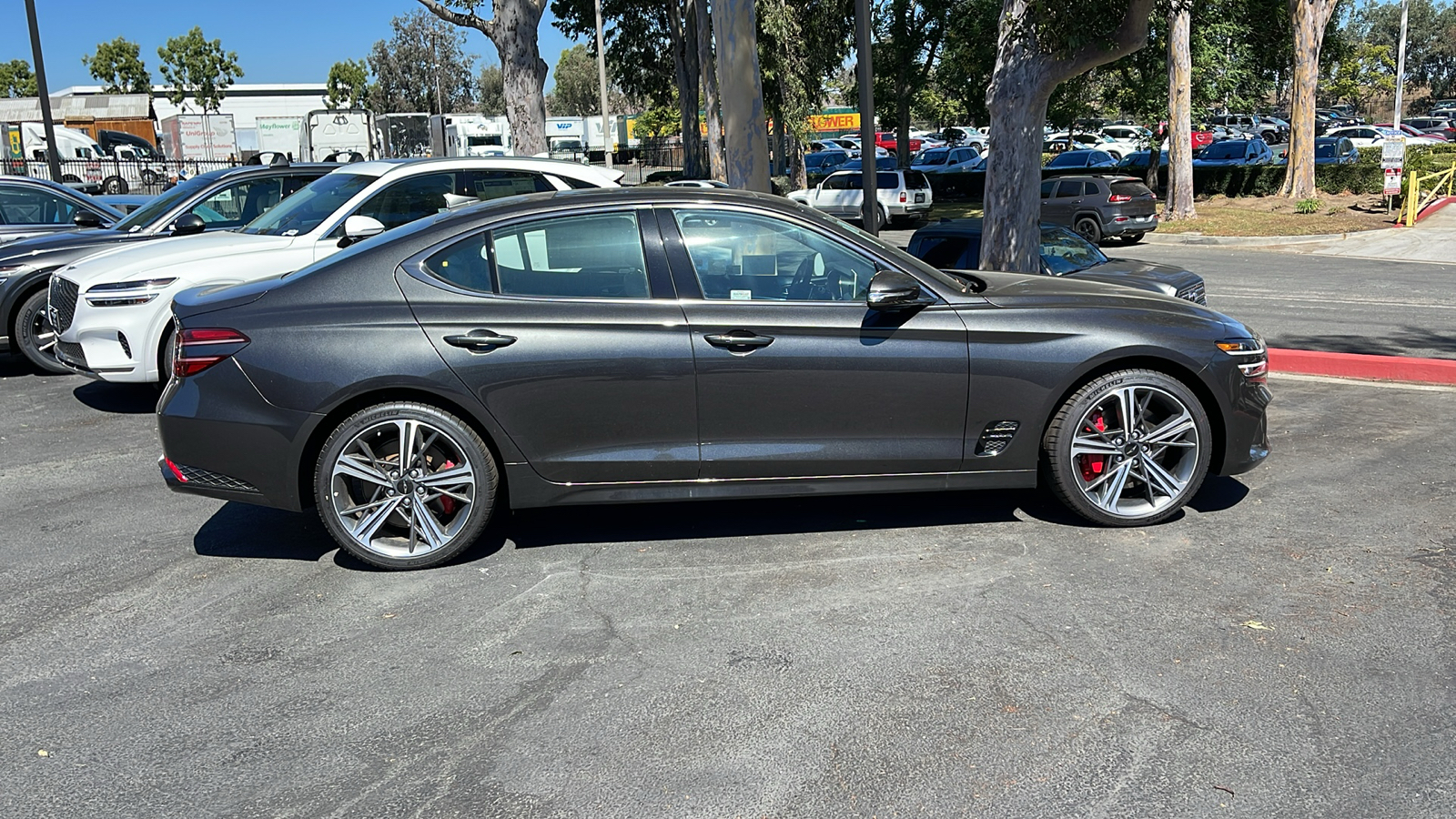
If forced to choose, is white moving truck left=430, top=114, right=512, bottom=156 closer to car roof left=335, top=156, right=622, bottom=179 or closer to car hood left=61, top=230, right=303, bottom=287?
car roof left=335, top=156, right=622, bottom=179

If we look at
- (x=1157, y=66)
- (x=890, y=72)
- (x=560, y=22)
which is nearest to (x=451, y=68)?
(x=560, y=22)

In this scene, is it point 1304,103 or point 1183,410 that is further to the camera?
point 1304,103

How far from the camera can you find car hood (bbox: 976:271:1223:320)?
525 cm

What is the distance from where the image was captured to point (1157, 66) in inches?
1201

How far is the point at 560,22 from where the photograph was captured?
45031mm

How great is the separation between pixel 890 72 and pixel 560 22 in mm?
15262

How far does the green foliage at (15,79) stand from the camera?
3403 inches

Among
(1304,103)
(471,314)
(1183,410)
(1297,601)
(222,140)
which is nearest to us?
(1297,601)

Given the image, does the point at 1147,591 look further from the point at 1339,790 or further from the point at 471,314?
the point at 471,314

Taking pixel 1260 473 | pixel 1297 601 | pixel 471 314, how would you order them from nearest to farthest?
1. pixel 1297 601
2. pixel 471 314
3. pixel 1260 473

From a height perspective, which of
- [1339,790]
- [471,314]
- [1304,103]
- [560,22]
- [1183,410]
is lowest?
[1339,790]

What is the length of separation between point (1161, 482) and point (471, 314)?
3.23 m

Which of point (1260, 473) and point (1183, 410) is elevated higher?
point (1183, 410)

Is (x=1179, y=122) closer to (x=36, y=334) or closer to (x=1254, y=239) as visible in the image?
(x=1254, y=239)
